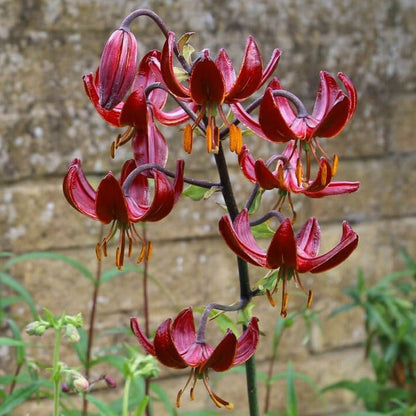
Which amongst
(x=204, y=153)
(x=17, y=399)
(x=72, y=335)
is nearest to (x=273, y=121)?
(x=72, y=335)

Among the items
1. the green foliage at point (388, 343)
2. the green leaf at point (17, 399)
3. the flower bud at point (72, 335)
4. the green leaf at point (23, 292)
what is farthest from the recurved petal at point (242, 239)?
the green foliage at point (388, 343)

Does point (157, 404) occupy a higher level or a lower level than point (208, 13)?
lower

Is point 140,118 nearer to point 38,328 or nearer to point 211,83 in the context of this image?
point 211,83

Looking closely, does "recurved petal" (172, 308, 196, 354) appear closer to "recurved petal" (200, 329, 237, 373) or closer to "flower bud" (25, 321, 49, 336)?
"recurved petal" (200, 329, 237, 373)

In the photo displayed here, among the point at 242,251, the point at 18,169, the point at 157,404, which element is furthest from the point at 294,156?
the point at 157,404

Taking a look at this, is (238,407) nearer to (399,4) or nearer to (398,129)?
(398,129)

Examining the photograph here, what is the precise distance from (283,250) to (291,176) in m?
0.10

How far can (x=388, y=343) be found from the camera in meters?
1.81

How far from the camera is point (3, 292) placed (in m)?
1.67

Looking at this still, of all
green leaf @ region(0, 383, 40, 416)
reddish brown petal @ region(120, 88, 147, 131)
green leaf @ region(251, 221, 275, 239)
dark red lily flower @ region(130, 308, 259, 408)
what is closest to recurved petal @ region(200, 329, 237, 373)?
dark red lily flower @ region(130, 308, 259, 408)

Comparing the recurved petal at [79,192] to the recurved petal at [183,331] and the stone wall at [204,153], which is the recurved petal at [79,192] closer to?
the recurved petal at [183,331]

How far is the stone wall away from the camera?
166 centimetres

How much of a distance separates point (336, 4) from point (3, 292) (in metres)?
0.98

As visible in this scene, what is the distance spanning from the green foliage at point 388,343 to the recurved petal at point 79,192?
982 mm
